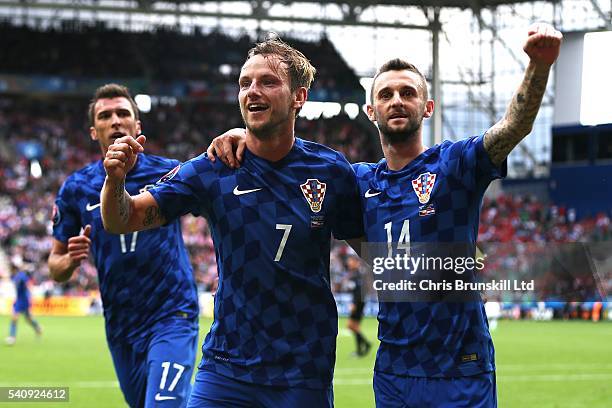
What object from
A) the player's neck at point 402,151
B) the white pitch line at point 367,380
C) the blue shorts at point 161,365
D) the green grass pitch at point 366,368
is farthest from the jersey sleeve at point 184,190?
the white pitch line at point 367,380

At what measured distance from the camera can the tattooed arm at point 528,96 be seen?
3.85 m

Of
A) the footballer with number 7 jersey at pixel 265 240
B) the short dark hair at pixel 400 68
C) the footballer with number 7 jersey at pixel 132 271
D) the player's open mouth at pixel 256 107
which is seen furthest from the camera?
the footballer with number 7 jersey at pixel 132 271

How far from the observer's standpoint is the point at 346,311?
105 feet

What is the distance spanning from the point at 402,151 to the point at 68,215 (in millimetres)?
3043

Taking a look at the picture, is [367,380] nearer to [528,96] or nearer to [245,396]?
[245,396]

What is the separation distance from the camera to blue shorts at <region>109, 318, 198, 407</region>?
19.7ft

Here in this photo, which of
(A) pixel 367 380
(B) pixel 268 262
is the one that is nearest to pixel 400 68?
(B) pixel 268 262

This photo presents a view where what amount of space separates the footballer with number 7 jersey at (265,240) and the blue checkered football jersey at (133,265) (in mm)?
1940

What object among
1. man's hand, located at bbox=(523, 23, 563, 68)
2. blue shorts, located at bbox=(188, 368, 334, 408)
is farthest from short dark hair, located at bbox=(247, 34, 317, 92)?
blue shorts, located at bbox=(188, 368, 334, 408)

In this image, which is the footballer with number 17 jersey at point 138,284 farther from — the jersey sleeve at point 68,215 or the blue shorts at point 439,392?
the blue shorts at point 439,392

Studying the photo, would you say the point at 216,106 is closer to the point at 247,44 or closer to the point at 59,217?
the point at 247,44

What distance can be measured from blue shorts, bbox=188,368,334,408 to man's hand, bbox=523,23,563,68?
188 cm

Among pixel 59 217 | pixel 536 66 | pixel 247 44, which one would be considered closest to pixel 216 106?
pixel 247 44

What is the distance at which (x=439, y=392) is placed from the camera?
4.50 meters
